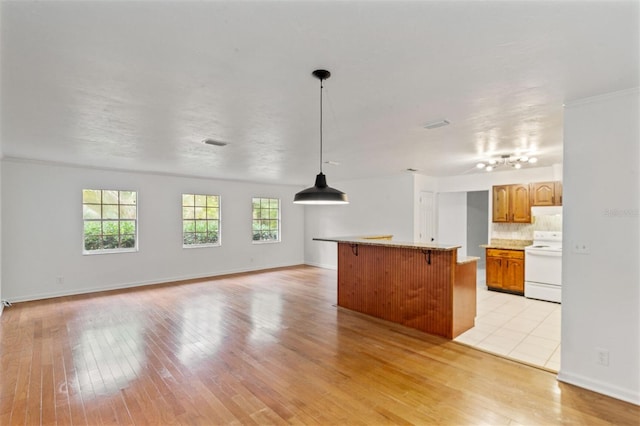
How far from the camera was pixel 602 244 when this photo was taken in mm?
2627

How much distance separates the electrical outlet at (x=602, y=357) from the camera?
2.60 m

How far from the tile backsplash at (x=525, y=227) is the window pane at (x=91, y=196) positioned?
8.32 m

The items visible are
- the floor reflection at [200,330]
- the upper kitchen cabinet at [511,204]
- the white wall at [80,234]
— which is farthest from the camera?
the upper kitchen cabinet at [511,204]

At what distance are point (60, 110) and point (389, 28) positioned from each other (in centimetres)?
306

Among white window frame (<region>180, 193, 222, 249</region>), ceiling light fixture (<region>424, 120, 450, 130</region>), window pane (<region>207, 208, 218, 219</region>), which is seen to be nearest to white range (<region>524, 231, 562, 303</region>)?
ceiling light fixture (<region>424, 120, 450, 130</region>)

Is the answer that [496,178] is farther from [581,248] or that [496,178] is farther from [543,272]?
[581,248]

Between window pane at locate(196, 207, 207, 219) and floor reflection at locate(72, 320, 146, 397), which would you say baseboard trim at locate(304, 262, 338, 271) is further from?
floor reflection at locate(72, 320, 146, 397)

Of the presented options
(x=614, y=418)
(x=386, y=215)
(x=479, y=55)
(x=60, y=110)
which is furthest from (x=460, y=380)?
(x=386, y=215)

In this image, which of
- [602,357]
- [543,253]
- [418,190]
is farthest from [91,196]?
[543,253]

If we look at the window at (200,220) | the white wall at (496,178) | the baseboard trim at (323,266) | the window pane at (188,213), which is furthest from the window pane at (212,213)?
the white wall at (496,178)

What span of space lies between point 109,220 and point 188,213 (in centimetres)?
163

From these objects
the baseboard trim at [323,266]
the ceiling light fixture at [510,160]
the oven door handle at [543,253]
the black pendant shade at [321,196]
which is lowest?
the baseboard trim at [323,266]

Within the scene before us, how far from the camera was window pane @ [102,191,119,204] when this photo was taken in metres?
6.43

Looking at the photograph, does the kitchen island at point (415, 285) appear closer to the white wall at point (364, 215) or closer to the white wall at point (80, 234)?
the white wall at point (364, 215)
